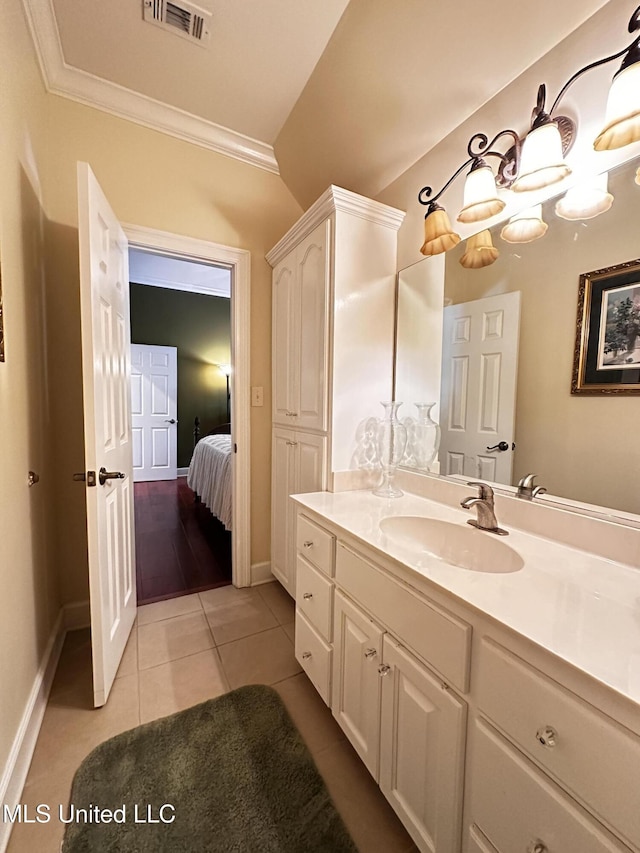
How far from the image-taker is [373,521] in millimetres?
1235

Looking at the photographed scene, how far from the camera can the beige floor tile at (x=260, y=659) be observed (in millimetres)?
1562

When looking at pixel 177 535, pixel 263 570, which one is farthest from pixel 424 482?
pixel 177 535

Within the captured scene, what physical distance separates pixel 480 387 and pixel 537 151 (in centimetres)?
73

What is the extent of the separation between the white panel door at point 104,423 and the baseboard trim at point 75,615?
301 millimetres

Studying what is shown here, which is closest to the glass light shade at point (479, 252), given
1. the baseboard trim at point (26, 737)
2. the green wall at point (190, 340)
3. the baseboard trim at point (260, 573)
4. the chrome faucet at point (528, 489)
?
the chrome faucet at point (528, 489)

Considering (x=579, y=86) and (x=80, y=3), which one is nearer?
(x=579, y=86)

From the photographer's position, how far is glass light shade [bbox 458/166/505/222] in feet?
3.84

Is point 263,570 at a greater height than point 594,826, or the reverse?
point 594,826

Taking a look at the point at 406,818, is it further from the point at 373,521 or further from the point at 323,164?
the point at 323,164

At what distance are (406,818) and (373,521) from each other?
76cm

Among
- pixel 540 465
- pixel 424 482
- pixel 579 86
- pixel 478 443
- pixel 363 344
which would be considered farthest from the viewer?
pixel 363 344

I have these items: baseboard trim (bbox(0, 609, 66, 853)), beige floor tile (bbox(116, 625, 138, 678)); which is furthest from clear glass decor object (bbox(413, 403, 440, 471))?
baseboard trim (bbox(0, 609, 66, 853))

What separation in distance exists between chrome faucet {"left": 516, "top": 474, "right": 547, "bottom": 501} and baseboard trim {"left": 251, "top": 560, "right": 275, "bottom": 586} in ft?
5.68

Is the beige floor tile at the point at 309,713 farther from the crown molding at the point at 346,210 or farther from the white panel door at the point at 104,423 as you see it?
the crown molding at the point at 346,210
